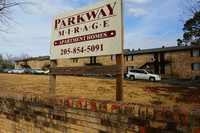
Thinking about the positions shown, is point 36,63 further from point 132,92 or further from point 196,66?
point 196,66

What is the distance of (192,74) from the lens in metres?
23.5

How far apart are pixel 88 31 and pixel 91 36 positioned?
166mm

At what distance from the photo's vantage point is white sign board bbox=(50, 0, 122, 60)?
2545 millimetres

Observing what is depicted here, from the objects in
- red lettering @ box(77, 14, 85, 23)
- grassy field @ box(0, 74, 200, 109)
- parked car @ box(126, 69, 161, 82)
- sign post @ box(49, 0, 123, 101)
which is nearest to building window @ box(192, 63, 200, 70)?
parked car @ box(126, 69, 161, 82)

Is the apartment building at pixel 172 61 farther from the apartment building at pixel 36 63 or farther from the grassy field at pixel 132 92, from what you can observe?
the apartment building at pixel 36 63

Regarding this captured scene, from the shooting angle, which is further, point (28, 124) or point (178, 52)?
point (178, 52)

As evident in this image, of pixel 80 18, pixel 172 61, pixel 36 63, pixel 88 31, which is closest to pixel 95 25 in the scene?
pixel 88 31

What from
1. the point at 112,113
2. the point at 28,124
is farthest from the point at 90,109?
the point at 28,124

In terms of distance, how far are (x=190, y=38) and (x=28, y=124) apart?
70.4ft

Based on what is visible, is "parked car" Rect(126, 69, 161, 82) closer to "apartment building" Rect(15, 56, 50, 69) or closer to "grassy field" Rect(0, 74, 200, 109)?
"grassy field" Rect(0, 74, 200, 109)

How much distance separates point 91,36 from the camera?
9.36 ft

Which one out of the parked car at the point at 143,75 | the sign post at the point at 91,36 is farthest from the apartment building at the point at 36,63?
the sign post at the point at 91,36

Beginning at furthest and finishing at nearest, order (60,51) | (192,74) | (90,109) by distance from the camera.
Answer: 1. (192,74)
2. (60,51)
3. (90,109)

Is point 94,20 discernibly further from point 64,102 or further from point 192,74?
A: point 192,74
